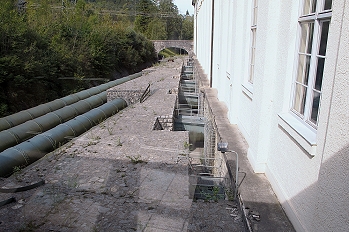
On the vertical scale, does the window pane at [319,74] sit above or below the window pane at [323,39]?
below

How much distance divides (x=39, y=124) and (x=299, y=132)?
975 centimetres

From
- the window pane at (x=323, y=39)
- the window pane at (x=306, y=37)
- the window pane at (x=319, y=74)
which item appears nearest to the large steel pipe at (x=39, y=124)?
the window pane at (x=306, y=37)

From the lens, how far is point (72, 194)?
16.6 feet

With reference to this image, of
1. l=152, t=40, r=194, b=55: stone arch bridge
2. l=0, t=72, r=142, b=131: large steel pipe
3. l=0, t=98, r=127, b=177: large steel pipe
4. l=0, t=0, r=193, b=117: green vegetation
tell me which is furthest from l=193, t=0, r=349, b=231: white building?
l=152, t=40, r=194, b=55: stone arch bridge

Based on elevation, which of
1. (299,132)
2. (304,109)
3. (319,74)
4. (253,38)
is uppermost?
(253,38)

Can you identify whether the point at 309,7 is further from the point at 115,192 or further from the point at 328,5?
the point at 115,192

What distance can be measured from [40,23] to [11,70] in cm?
1107

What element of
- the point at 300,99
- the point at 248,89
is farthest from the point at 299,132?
the point at 248,89

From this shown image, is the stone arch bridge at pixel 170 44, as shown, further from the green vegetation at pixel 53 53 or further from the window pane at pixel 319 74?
the window pane at pixel 319 74

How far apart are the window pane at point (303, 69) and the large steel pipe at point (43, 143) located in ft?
21.9

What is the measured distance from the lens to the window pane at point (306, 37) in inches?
128

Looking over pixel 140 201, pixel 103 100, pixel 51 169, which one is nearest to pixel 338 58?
pixel 140 201

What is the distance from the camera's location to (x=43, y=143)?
8203mm

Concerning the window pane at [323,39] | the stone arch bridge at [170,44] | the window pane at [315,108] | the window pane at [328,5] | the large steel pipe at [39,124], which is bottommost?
the large steel pipe at [39,124]
